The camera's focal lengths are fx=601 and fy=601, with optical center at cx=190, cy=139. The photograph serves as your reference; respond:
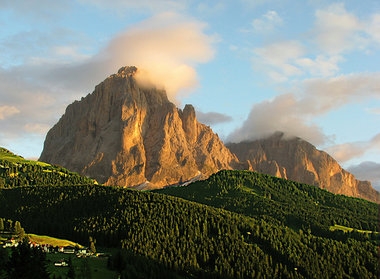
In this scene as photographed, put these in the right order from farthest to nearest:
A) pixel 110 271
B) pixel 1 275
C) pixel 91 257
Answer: pixel 91 257
pixel 110 271
pixel 1 275

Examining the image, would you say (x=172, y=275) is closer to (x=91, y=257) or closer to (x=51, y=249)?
(x=91, y=257)

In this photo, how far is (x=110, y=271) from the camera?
180 m

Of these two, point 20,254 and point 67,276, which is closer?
point 20,254

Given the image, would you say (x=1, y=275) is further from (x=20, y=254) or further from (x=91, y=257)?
(x=91, y=257)

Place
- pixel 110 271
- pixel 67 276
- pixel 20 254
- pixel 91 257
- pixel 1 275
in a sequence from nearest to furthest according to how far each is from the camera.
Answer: pixel 20 254
pixel 1 275
pixel 67 276
pixel 110 271
pixel 91 257

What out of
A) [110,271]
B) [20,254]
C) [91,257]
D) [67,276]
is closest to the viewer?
[20,254]

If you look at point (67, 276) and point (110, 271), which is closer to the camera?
point (67, 276)

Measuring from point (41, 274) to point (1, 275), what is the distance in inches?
907

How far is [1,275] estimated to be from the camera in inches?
5369

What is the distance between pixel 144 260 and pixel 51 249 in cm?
3109

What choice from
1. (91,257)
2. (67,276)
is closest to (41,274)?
(67,276)

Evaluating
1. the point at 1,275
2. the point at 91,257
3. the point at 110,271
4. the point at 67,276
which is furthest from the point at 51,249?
the point at 1,275

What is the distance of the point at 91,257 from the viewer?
19400 centimetres

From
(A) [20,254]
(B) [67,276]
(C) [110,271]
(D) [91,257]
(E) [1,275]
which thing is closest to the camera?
(A) [20,254]
